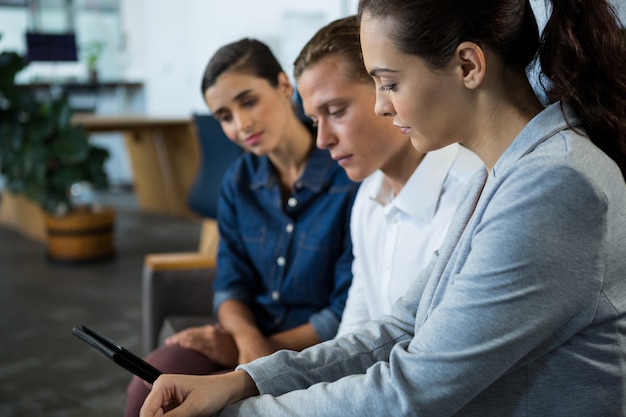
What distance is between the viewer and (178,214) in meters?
6.17

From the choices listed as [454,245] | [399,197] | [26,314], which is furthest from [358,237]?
[26,314]

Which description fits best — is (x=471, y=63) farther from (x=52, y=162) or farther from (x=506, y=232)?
(x=52, y=162)

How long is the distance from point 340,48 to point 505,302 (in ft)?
2.59

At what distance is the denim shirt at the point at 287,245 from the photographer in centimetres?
169

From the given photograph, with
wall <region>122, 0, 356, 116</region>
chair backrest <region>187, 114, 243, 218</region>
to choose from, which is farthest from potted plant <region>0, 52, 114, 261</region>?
wall <region>122, 0, 356, 116</region>

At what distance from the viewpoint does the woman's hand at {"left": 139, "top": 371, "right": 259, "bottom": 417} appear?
976 millimetres

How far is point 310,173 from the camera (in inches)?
68.6

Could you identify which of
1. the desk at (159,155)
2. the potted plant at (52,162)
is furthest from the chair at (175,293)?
the desk at (159,155)

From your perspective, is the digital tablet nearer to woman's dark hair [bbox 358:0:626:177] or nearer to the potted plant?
woman's dark hair [bbox 358:0:626:177]

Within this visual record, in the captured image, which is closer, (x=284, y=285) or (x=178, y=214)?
(x=284, y=285)

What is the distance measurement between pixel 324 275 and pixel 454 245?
77 centimetres

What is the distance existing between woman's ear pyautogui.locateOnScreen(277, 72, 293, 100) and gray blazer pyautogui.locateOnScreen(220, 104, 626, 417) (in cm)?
101

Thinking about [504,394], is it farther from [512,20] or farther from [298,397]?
[512,20]

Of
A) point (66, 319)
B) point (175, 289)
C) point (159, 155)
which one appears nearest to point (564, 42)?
point (175, 289)
